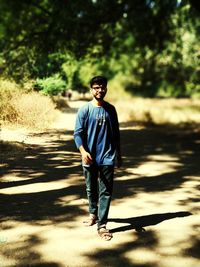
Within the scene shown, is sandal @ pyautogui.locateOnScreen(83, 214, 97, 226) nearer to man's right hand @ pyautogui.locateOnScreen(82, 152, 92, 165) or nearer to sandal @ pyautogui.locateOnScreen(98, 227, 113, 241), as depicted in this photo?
sandal @ pyautogui.locateOnScreen(98, 227, 113, 241)

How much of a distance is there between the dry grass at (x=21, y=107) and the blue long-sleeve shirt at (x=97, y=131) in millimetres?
3444

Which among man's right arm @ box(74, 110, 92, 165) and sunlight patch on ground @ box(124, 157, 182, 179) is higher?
man's right arm @ box(74, 110, 92, 165)

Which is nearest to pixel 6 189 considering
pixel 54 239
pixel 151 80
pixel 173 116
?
pixel 54 239

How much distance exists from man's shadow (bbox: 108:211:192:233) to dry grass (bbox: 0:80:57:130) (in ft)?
10.9

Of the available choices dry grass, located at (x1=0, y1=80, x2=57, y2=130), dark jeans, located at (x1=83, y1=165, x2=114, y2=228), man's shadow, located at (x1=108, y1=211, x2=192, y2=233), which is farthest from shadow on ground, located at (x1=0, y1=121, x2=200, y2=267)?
dry grass, located at (x1=0, y1=80, x2=57, y2=130)

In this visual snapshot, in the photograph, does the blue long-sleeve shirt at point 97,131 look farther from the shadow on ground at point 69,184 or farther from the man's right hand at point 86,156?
the shadow on ground at point 69,184

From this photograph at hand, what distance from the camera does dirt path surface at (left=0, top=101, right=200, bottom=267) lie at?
15.3 feet

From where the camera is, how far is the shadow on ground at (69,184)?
4.93m

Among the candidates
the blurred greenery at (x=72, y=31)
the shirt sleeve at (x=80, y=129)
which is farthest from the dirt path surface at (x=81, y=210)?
the blurred greenery at (x=72, y=31)

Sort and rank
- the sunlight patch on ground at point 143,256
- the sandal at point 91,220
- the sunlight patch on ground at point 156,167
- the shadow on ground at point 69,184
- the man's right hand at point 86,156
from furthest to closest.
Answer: the sunlight patch on ground at point 156,167
the sandal at point 91,220
the man's right hand at point 86,156
the shadow on ground at point 69,184
the sunlight patch on ground at point 143,256

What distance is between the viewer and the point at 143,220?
6.02 metres

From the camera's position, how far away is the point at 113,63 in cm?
6222

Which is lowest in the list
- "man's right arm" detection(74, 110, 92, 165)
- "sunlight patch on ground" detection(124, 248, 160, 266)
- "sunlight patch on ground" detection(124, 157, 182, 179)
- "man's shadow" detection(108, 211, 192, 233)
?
"sunlight patch on ground" detection(124, 248, 160, 266)

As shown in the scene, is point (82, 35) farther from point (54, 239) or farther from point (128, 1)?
point (54, 239)
